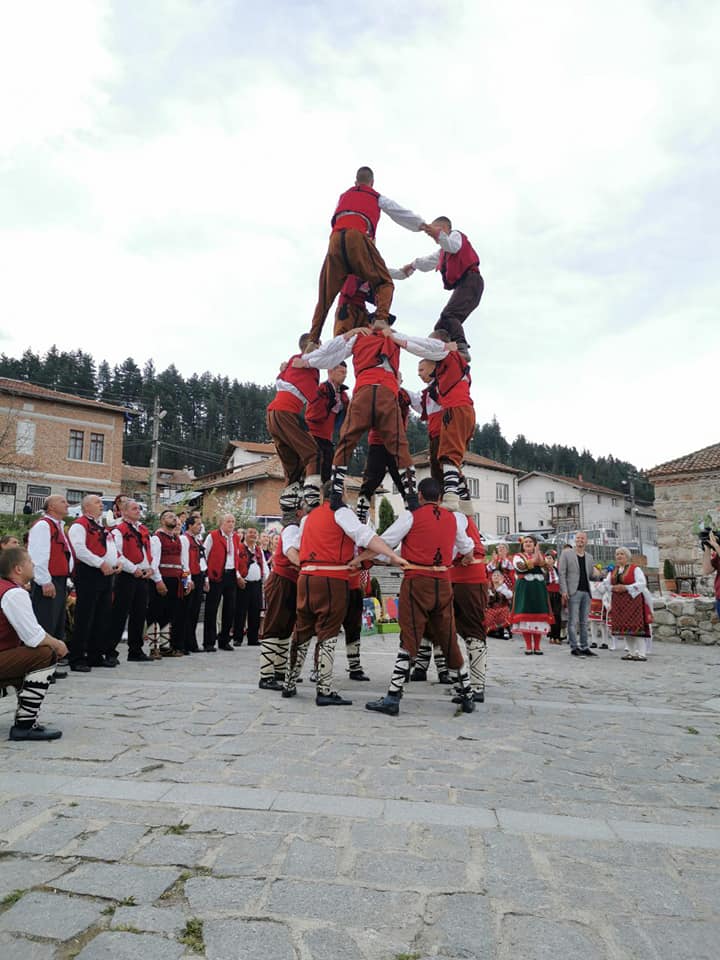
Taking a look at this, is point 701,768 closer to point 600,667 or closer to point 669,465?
point 600,667

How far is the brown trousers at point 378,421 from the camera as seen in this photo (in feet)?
22.5

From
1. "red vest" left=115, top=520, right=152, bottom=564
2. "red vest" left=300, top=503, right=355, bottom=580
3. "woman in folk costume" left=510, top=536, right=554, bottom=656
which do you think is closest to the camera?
"red vest" left=300, top=503, right=355, bottom=580

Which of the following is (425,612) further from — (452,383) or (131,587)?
(131,587)

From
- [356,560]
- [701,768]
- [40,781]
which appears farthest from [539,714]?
[40,781]

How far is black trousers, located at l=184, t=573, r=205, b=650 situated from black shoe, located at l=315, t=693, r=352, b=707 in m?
5.09

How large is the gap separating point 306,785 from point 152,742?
140 centimetres

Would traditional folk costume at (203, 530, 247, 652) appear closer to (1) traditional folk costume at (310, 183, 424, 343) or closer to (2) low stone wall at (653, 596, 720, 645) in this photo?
(1) traditional folk costume at (310, 183, 424, 343)

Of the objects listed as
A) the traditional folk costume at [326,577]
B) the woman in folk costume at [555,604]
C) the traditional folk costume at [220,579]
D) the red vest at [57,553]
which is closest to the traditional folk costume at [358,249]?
the traditional folk costume at [326,577]

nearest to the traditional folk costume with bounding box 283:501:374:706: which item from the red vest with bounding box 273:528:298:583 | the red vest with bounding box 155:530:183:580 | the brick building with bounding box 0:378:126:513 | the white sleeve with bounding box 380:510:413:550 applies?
the white sleeve with bounding box 380:510:413:550

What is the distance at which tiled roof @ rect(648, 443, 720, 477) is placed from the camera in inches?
1062

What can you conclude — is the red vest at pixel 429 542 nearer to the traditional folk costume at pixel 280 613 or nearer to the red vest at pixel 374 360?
the traditional folk costume at pixel 280 613

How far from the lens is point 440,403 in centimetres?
759

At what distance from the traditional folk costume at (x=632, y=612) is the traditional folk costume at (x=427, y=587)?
6.43 m

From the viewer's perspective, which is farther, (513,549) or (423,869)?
(513,549)
